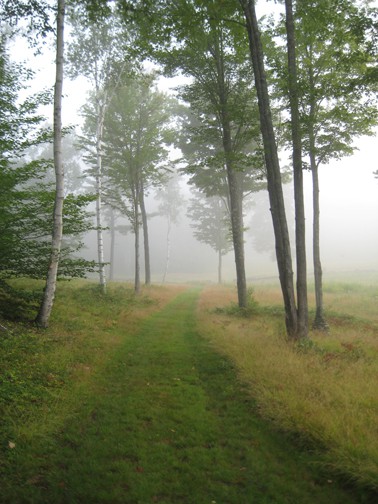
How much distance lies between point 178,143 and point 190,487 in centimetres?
2164

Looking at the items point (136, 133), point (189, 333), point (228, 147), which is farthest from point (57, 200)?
point (136, 133)

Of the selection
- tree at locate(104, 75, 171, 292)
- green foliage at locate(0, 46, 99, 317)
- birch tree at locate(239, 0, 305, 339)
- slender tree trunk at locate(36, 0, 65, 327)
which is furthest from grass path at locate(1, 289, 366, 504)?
tree at locate(104, 75, 171, 292)

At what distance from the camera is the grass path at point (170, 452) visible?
3254 millimetres

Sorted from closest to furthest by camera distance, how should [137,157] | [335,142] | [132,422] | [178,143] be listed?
1. [132,422]
2. [335,142]
3. [137,157]
4. [178,143]

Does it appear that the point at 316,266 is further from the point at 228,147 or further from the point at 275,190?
the point at 228,147

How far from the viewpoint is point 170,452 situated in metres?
3.96

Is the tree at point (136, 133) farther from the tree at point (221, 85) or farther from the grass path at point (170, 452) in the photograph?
the grass path at point (170, 452)

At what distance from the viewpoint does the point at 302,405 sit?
4.63 meters

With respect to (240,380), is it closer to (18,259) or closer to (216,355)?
(216,355)

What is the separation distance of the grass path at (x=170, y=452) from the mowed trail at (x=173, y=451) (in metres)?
0.01

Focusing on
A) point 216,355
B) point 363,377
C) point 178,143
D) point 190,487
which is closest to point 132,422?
point 190,487

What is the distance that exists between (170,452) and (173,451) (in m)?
0.04

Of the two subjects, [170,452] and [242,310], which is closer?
[170,452]

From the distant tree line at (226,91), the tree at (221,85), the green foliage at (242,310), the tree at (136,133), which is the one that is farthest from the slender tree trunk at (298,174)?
the tree at (136,133)
